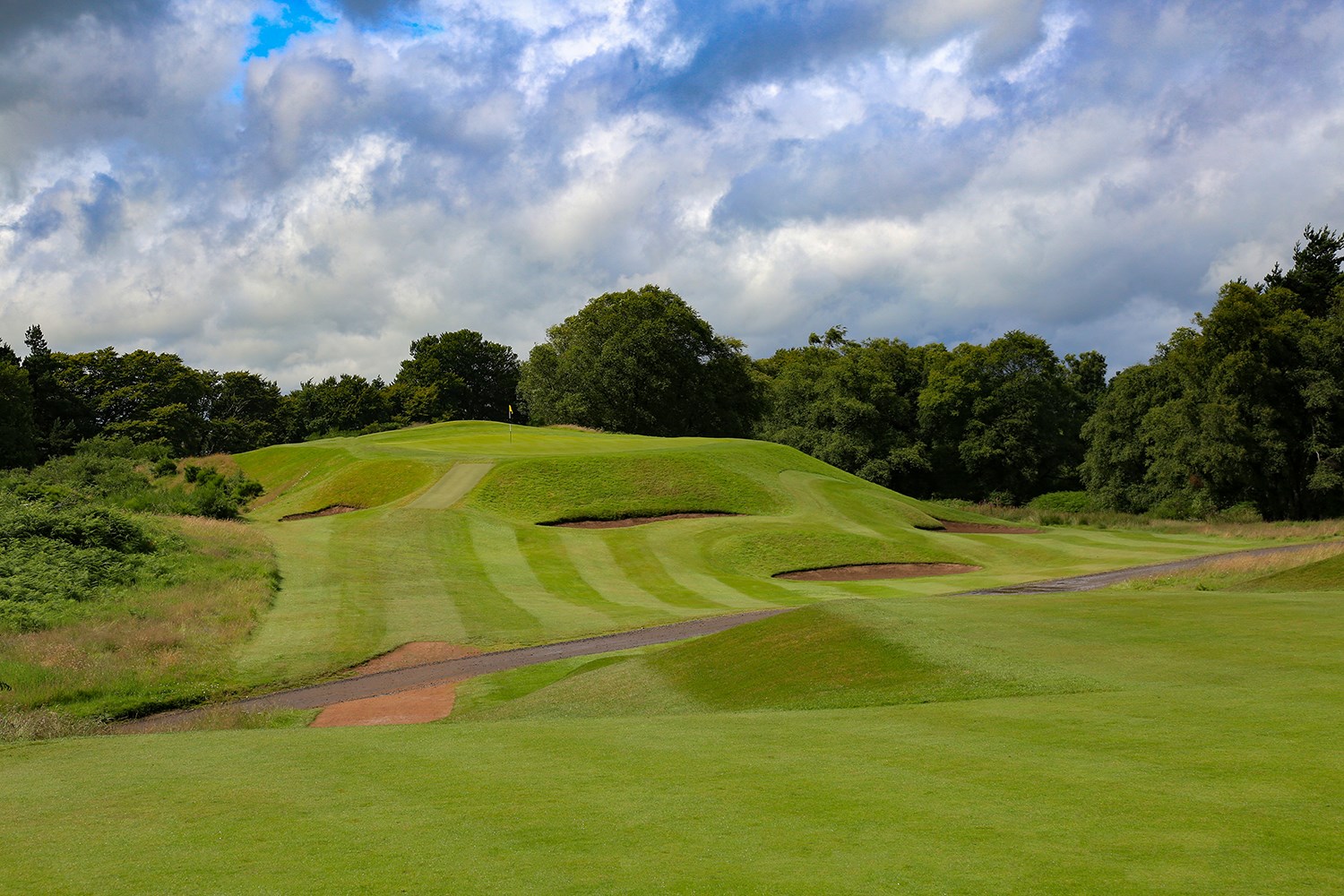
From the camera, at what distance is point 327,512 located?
52312mm

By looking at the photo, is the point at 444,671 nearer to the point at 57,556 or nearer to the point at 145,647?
the point at 145,647

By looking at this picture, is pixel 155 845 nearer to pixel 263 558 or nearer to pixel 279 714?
pixel 279 714

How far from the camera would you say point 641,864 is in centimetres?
612

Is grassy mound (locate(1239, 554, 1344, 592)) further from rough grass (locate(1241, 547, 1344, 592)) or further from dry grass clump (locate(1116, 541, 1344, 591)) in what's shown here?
dry grass clump (locate(1116, 541, 1344, 591))

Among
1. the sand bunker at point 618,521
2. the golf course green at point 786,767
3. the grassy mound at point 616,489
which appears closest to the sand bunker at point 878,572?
the sand bunker at point 618,521

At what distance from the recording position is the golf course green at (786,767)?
6.00 m

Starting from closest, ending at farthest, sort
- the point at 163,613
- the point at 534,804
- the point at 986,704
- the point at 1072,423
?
the point at 534,804 → the point at 986,704 → the point at 163,613 → the point at 1072,423

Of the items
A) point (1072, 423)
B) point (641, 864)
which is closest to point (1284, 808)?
point (641, 864)

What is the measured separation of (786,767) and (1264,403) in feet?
225

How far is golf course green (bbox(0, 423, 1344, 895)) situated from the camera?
600cm

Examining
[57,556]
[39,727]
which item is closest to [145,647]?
[57,556]

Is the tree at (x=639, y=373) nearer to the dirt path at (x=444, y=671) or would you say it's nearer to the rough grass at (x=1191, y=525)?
the rough grass at (x=1191, y=525)

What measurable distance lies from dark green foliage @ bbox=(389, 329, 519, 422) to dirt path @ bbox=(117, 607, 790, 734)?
100.0 meters

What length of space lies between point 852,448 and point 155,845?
3427 inches
